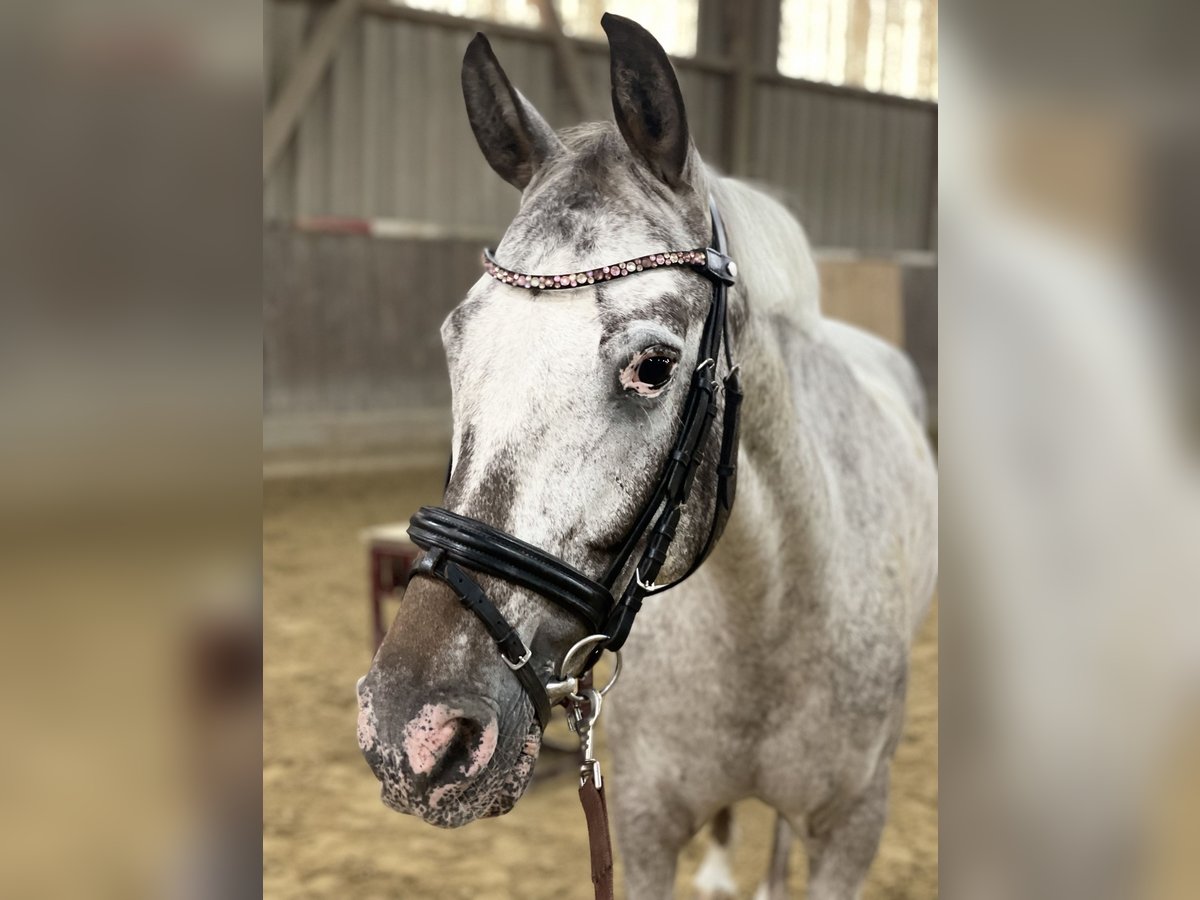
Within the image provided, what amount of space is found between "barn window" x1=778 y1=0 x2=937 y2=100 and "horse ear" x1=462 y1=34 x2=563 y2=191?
10.9 m

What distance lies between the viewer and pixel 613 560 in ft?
3.93

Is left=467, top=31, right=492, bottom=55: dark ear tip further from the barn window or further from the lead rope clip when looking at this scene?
the barn window

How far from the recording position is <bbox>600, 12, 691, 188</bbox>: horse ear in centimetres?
121

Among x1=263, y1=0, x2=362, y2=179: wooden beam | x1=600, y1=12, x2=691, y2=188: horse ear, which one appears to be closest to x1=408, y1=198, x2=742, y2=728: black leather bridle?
x1=600, y1=12, x2=691, y2=188: horse ear

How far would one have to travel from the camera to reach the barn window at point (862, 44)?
1160 centimetres

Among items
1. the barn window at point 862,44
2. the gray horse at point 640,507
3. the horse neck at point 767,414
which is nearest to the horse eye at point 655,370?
the gray horse at point 640,507

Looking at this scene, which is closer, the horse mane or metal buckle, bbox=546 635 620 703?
metal buckle, bbox=546 635 620 703

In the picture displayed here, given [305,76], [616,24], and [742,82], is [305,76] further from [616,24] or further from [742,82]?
[616,24]

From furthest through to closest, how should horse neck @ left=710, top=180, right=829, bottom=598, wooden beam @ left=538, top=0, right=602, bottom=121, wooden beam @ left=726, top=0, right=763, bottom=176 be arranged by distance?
wooden beam @ left=726, top=0, right=763, bottom=176
wooden beam @ left=538, top=0, right=602, bottom=121
horse neck @ left=710, top=180, right=829, bottom=598

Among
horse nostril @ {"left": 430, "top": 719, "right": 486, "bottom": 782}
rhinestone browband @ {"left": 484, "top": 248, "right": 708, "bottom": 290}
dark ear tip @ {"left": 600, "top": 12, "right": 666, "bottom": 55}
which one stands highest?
dark ear tip @ {"left": 600, "top": 12, "right": 666, "bottom": 55}

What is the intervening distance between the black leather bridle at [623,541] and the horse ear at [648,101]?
0.11 metres

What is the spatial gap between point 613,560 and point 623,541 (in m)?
→ 0.03
